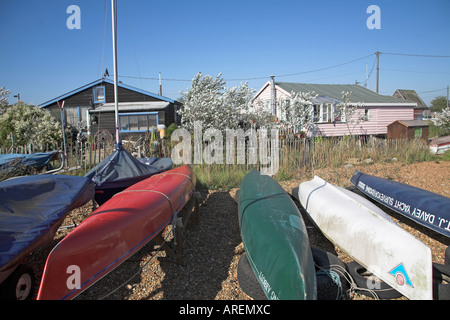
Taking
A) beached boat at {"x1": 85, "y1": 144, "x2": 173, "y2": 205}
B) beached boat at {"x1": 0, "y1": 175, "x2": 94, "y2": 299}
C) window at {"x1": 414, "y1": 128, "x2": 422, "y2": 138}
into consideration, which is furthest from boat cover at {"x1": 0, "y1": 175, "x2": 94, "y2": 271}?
window at {"x1": 414, "y1": 128, "x2": 422, "y2": 138}

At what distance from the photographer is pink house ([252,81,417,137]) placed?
16.3m

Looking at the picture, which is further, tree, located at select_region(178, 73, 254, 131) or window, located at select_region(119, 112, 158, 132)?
window, located at select_region(119, 112, 158, 132)

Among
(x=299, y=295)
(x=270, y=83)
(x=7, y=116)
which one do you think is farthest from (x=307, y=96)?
(x=7, y=116)

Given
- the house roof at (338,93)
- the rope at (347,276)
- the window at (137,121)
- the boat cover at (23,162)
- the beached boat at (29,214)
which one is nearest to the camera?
the beached boat at (29,214)

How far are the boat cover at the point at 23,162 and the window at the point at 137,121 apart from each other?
11409 millimetres

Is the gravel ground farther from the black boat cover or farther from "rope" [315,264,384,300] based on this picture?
the black boat cover

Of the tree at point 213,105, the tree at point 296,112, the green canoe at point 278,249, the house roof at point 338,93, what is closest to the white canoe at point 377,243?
the green canoe at point 278,249

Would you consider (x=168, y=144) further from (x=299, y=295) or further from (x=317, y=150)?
(x=299, y=295)

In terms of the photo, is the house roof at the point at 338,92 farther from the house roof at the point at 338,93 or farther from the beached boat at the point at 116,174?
the beached boat at the point at 116,174

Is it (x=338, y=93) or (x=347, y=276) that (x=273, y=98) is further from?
(x=347, y=276)

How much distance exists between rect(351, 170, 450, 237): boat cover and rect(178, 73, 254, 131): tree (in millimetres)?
6074

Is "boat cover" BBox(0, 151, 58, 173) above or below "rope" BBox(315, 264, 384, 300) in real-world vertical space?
above

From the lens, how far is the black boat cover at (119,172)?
5270 mm

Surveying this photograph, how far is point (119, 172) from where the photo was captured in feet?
18.1
